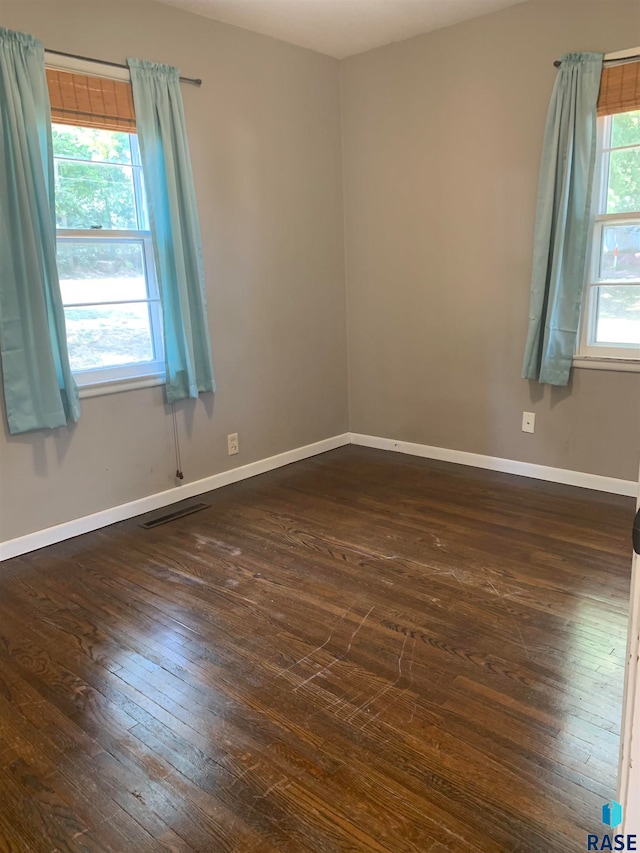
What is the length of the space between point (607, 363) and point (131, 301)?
2.61 metres

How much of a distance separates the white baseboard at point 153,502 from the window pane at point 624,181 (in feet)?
7.78

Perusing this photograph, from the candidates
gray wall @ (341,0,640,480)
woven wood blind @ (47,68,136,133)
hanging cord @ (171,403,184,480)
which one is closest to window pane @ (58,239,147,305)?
woven wood blind @ (47,68,136,133)

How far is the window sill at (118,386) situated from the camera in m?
3.23

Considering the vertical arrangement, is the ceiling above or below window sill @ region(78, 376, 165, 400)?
above

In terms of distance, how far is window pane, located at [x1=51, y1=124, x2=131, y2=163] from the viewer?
3.02 metres

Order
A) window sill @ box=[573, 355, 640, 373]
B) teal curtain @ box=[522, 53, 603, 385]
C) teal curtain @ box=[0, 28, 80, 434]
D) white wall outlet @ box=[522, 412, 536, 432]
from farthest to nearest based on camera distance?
white wall outlet @ box=[522, 412, 536, 432]
window sill @ box=[573, 355, 640, 373]
teal curtain @ box=[522, 53, 603, 385]
teal curtain @ box=[0, 28, 80, 434]

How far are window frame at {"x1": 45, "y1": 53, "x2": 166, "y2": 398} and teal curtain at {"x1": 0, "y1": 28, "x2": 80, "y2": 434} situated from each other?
196 millimetres

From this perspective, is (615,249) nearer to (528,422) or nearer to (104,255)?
(528,422)

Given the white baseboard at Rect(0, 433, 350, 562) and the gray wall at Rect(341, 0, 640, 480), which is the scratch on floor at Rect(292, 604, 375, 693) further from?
the gray wall at Rect(341, 0, 640, 480)

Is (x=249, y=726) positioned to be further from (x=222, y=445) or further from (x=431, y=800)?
(x=222, y=445)

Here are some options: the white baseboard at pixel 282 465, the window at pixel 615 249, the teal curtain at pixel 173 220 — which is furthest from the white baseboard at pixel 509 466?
the teal curtain at pixel 173 220

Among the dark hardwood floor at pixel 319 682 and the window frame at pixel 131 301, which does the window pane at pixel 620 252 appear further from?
the window frame at pixel 131 301

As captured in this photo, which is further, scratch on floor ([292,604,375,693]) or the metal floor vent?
the metal floor vent

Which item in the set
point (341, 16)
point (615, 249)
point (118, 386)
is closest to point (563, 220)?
point (615, 249)
